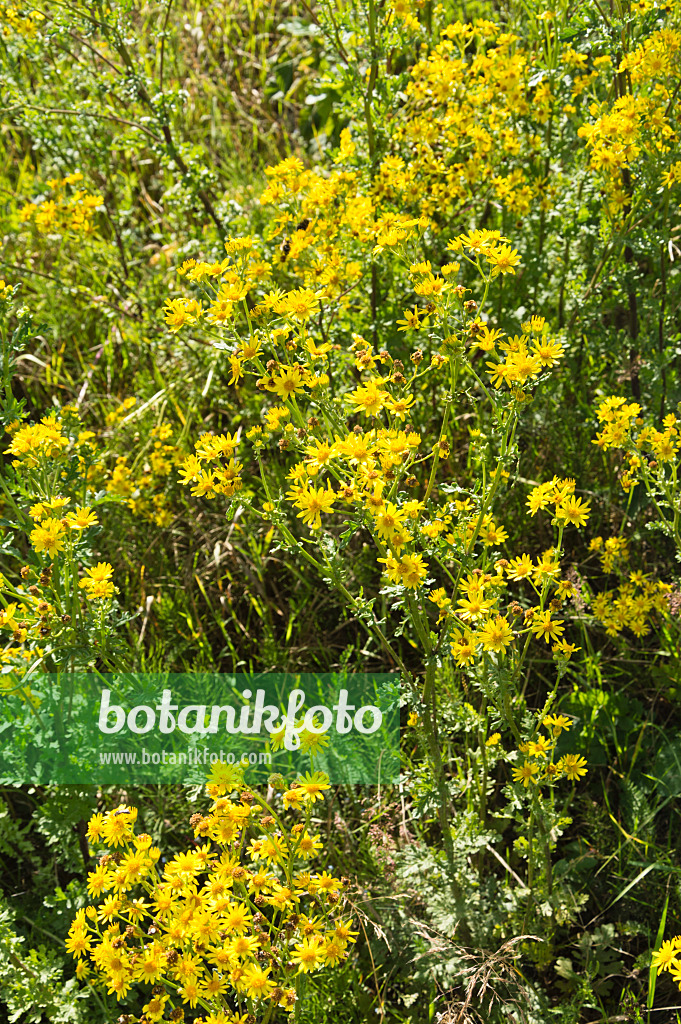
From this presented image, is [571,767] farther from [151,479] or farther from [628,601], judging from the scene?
[151,479]

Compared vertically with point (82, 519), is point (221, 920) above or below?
below

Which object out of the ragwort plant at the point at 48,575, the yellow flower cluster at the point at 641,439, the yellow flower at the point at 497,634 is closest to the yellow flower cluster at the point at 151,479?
the ragwort plant at the point at 48,575

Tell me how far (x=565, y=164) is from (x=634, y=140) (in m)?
0.72

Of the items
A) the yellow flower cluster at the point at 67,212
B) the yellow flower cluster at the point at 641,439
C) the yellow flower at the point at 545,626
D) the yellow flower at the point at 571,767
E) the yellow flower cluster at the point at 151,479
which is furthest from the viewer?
the yellow flower cluster at the point at 67,212

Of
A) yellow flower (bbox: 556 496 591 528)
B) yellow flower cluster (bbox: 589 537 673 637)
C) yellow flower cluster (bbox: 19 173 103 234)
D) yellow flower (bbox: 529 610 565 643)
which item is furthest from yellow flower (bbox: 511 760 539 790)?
yellow flower cluster (bbox: 19 173 103 234)

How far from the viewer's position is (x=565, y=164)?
300 cm

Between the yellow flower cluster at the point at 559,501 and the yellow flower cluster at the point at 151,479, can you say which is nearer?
the yellow flower cluster at the point at 559,501

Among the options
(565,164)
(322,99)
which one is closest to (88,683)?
(565,164)

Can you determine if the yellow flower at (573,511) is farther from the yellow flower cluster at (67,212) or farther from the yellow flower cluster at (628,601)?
the yellow flower cluster at (67,212)

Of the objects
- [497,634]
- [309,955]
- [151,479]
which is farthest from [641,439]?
[151,479]

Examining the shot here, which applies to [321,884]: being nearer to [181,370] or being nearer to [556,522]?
[556,522]

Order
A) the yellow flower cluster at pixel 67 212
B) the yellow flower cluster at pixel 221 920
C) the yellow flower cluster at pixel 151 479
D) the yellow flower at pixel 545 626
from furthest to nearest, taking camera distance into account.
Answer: the yellow flower cluster at pixel 67 212
the yellow flower cluster at pixel 151 479
the yellow flower at pixel 545 626
the yellow flower cluster at pixel 221 920

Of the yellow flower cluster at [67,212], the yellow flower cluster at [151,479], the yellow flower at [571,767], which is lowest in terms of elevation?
the yellow flower at [571,767]

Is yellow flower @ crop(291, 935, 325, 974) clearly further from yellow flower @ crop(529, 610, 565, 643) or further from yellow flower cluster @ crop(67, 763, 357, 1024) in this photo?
yellow flower @ crop(529, 610, 565, 643)
